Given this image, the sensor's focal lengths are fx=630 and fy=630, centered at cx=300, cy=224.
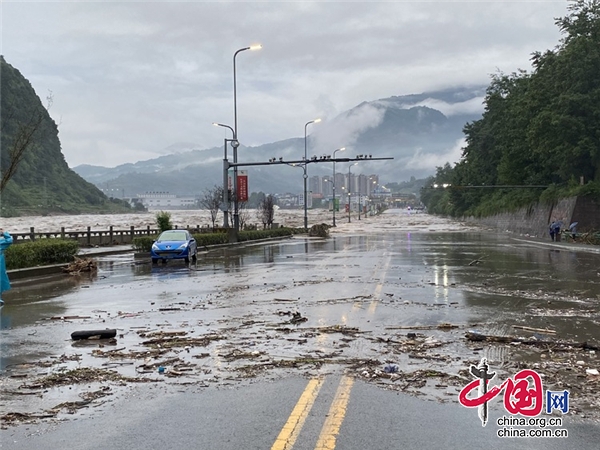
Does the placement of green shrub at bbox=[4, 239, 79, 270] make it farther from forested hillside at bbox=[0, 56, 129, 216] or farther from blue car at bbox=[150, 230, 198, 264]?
forested hillside at bbox=[0, 56, 129, 216]

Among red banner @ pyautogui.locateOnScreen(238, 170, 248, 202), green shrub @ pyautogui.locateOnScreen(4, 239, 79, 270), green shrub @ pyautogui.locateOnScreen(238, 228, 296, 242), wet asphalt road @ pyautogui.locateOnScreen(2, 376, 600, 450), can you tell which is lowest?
green shrub @ pyautogui.locateOnScreen(238, 228, 296, 242)

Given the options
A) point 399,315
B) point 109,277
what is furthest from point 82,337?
point 109,277

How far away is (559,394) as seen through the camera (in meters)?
6.63

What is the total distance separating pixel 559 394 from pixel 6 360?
7081 mm

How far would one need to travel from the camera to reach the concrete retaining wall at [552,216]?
55.6 meters

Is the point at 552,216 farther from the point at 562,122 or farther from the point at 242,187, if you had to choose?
the point at 242,187

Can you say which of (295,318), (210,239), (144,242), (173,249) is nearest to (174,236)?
(173,249)

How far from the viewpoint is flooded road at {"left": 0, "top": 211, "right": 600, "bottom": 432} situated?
24.6 ft

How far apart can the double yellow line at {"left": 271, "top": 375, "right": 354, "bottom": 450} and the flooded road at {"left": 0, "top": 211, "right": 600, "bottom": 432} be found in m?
0.49

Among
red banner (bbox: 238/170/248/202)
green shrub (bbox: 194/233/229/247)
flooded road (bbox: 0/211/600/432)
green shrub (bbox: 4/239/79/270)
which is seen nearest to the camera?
flooded road (bbox: 0/211/600/432)

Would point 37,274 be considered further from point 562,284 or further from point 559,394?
point 559,394

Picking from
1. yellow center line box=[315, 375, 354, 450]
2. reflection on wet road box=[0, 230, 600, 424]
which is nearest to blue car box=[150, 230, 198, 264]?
reflection on wet road box=[0, 230, 600, 424]

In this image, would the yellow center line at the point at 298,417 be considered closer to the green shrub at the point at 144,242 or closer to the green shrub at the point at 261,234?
the green shrub at the point at 144,242

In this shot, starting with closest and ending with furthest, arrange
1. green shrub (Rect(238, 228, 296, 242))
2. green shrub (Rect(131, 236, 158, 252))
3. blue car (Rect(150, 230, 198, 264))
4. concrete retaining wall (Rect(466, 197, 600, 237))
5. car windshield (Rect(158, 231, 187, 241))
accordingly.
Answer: blue car (Rect(150, 230, 198, 264)), car windshield (Rect(158, 231, 187, 241)), green shrub (Rect(131, 236, 158, 252)), green shrub (Rect(238, 228, 296, 242)), concrete retaining wall (Rect(466, 197, 600, 237))
